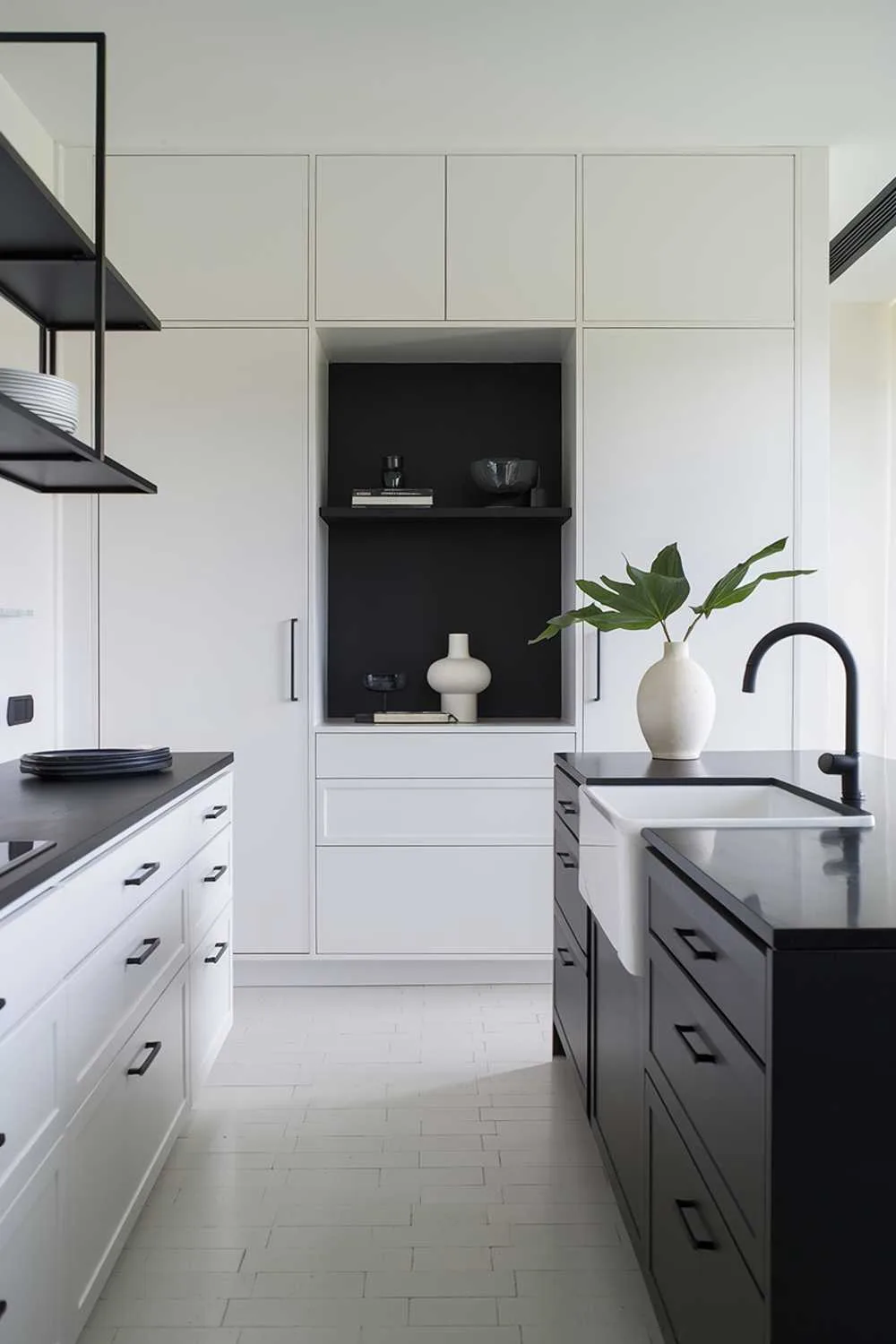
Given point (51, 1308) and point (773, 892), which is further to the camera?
point (51, 1308)

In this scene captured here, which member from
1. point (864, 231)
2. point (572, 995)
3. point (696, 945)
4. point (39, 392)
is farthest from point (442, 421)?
point (696, 945)

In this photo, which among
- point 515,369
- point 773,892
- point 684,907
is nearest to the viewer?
point 773,892

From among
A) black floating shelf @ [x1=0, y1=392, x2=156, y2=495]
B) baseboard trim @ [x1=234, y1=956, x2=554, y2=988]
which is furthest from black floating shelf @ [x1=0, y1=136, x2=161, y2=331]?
baseboard trim @ [x1=234, y1=956, x2=554, y2=988]

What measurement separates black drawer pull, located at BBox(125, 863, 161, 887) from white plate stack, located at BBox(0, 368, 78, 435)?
2.99 ft

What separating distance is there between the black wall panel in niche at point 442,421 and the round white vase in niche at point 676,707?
1766 mm

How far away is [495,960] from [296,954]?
2.27 feet

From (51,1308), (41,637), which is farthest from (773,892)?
(41,637)

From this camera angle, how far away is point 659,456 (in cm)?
366

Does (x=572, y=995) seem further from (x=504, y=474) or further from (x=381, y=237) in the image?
(x=381, y=237)

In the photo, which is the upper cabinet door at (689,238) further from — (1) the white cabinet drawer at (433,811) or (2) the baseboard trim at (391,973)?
(2) the baseboard trim at (391,973)

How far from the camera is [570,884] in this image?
8.40 ft

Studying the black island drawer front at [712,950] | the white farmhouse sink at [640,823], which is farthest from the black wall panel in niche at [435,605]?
the black island drawer front at [712,950]

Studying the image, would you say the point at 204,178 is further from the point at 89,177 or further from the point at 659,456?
the point at 659,456

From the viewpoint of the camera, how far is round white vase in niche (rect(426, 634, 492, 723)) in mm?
3902
